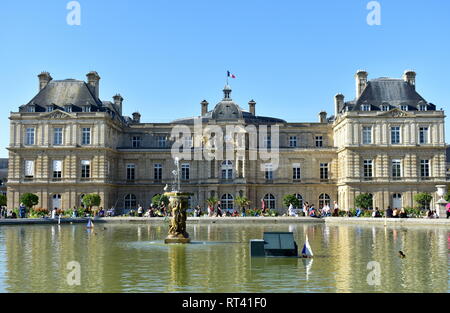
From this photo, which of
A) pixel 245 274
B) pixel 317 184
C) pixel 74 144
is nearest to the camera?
pixel 245 274

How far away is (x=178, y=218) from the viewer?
961 inches

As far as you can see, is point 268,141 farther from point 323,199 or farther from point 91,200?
point 91,200

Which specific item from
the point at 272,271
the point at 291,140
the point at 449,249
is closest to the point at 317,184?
the point at 291,140

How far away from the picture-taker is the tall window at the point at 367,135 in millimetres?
57625

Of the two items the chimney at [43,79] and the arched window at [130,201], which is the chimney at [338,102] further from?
the chimney at [43,79]

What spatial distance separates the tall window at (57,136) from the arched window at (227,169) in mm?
17215

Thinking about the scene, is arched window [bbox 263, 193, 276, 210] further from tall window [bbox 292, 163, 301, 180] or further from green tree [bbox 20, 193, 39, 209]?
green tree [bbox 20, 193, 39, 209]

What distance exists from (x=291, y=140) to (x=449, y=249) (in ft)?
148

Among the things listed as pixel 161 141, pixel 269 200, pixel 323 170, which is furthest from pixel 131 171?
pixel 323 170

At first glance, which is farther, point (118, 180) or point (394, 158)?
point (118, 180)

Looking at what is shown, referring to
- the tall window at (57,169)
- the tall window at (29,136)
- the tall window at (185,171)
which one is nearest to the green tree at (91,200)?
the tall window at (57,169)

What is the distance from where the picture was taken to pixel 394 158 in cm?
5769

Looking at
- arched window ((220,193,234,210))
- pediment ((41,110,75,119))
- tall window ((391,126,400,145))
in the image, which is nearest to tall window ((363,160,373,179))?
tall window ((391,126,400,145))
